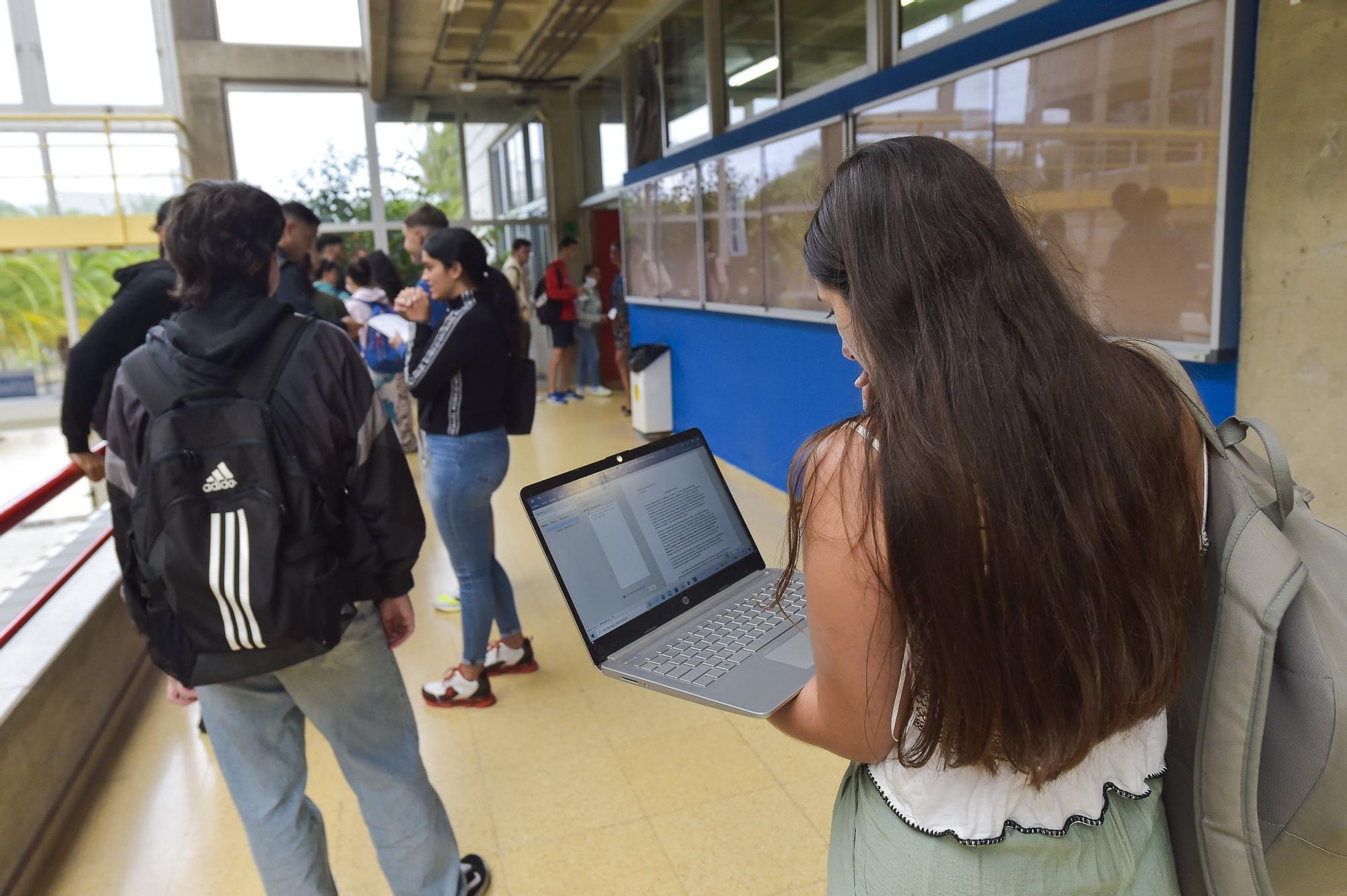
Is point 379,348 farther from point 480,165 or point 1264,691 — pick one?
point 480,165

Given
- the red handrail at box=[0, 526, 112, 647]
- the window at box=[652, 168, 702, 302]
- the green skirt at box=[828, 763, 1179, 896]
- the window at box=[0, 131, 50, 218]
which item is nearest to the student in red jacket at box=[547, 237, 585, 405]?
the window at box=[652, 168, 702, 302]

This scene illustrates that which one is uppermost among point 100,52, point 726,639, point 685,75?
point 100,52

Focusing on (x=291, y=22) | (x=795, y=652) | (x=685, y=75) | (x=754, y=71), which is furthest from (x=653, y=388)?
(x=291, y=22)

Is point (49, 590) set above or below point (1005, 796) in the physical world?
below

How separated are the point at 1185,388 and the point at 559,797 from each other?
6.62 ft

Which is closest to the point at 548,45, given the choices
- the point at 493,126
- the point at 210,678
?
the point at 493,126

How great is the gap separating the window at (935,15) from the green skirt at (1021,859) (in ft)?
10.2

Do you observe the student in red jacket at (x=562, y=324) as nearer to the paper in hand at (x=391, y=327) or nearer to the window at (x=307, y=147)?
the window at (x=307, y=147)

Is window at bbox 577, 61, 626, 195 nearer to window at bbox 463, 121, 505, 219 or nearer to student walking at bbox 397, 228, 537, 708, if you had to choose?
window at bbox 463, 121, 505, 219

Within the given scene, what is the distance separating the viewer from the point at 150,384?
1.43 m

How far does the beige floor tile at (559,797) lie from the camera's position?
227 cm

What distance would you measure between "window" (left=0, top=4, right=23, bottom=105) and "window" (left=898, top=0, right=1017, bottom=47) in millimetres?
10382

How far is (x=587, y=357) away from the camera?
947 centimetres

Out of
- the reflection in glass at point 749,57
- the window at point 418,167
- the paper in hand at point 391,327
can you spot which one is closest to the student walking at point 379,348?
the paper in hand at point 391,327
